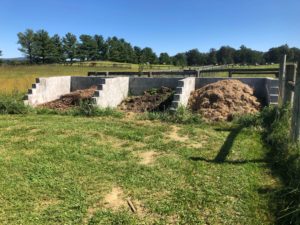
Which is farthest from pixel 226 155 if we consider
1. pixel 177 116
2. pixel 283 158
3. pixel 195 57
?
pixel 195 57

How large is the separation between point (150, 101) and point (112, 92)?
1283mm

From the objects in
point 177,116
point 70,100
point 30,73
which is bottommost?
point 177,116

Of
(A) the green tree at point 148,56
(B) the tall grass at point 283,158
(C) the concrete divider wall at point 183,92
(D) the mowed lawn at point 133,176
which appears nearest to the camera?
(B) the tall grass at point 283,158

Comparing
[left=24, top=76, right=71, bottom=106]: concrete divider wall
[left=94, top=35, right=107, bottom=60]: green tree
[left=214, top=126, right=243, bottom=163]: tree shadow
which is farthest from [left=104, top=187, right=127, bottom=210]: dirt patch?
[left=94, top=35, right=107, bottom=60]: green tree

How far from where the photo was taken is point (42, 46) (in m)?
75.1

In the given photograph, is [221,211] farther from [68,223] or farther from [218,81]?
[218,81]

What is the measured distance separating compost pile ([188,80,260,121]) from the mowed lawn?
60.3 inches

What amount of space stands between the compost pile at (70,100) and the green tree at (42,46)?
6879cm

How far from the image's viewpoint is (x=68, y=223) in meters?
3.34

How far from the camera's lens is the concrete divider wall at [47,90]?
34.8 ft

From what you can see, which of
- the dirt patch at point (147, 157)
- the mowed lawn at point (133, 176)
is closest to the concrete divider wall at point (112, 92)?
the mowed lawn at point (133, 176)

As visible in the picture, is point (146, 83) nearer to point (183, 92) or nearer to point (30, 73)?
point (183, 92)

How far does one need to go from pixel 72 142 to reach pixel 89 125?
58.9 inches

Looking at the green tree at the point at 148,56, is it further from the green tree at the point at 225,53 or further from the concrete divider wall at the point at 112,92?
the concrete divider wall at the point at 112,92
